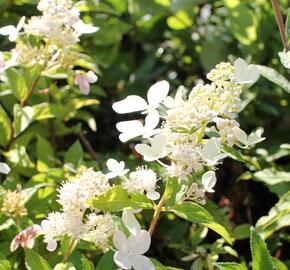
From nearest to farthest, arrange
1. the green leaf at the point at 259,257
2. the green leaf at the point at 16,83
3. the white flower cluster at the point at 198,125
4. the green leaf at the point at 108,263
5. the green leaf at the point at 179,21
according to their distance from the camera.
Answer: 1. the white flower cluster at the point at 198,125
2. the green leaf at the point at 259,257
3. the green leaf at the point at 108,263
4. the green leaf at the point at 16,83
5. the green leaf at the point at 179,21

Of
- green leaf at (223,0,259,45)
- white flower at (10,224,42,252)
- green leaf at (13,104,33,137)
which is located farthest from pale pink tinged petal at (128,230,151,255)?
green leaf at (223,0,259,45)

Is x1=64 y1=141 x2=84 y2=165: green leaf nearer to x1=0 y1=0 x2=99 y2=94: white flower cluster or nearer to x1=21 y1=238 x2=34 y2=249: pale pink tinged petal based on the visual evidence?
x1=0 y1=0 x2=99 y2=94: white flower cluster

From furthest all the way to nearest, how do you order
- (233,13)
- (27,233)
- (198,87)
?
1. (233,13)
2. (27,233)
3. (198,87)

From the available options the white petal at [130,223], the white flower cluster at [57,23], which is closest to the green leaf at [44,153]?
the white flower cluster at [57,23]

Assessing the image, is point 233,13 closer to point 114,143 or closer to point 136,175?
point 114,143

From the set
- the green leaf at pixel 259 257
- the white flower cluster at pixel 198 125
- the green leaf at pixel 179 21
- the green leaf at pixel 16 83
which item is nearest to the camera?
the white flower cluster at pixel 198 125

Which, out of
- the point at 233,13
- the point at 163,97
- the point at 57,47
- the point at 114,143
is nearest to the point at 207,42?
the point at 233,13

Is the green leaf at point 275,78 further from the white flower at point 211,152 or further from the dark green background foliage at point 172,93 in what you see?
the white flower at point 211,152

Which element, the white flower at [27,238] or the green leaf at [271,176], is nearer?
the white flower at [27,238]
